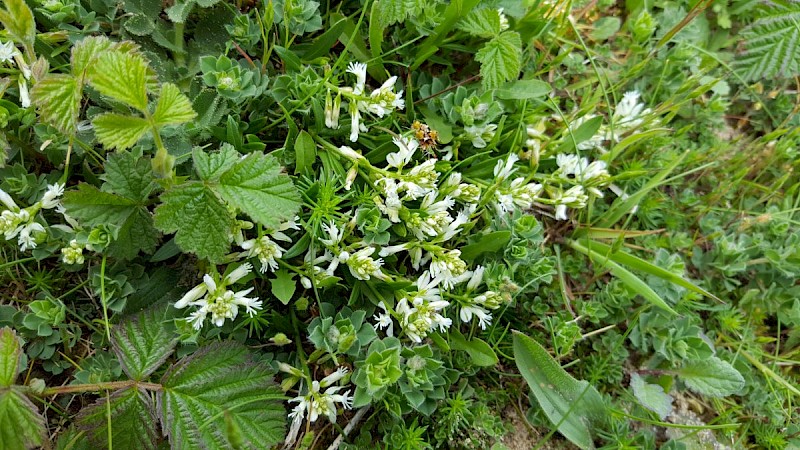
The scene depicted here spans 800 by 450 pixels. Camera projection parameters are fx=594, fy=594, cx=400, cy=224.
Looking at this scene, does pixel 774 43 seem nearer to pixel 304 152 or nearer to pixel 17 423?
pixel 304 152

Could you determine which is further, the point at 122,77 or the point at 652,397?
the point at 652,397

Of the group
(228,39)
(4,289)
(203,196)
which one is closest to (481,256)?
(203,196)

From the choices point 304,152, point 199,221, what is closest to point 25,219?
point 199,221

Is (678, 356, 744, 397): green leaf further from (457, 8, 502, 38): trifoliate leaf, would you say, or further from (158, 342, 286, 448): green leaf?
(158, 342, 286, 448): green leaf

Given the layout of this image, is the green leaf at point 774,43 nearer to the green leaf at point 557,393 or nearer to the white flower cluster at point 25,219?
the green leaf at point 557,393

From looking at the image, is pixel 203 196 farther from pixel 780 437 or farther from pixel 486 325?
pixel 780 437
